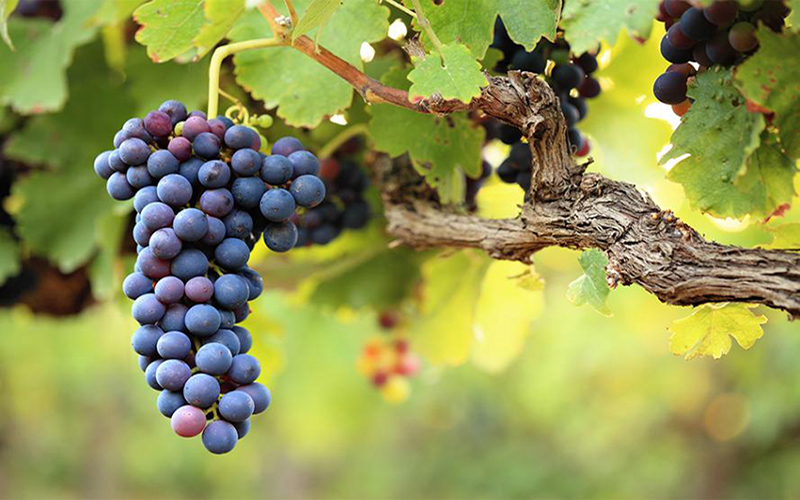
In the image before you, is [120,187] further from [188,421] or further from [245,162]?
[188,421]

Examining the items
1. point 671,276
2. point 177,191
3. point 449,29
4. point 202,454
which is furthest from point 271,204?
point 202,454

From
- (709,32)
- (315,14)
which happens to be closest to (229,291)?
(315,14)

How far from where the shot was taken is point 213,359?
0.69m

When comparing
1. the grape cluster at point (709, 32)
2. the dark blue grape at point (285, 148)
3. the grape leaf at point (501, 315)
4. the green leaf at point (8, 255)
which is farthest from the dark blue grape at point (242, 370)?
the green leaf at point (8, 255)

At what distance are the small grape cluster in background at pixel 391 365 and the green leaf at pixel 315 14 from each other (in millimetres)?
1263

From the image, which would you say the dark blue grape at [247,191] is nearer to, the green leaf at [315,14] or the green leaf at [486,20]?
the green leaf at [315,14]

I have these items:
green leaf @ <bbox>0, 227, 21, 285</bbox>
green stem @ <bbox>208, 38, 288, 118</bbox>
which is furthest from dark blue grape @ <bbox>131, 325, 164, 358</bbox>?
green leaf @ <bbox>0, 227, 21, 285</bbox>

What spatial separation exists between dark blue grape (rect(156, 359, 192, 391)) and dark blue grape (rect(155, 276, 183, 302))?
0.06m

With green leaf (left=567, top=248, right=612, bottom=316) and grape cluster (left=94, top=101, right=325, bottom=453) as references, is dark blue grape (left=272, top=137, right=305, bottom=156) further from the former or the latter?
green leaf (left=567, top=248, right=612, bottom=316)

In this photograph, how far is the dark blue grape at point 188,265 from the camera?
2.37ft

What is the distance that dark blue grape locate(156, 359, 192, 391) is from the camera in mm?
679

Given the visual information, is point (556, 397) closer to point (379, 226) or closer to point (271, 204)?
point (379, 226)

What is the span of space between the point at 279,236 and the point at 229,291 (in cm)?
9

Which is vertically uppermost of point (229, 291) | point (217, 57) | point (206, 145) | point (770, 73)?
point (770, 73)
